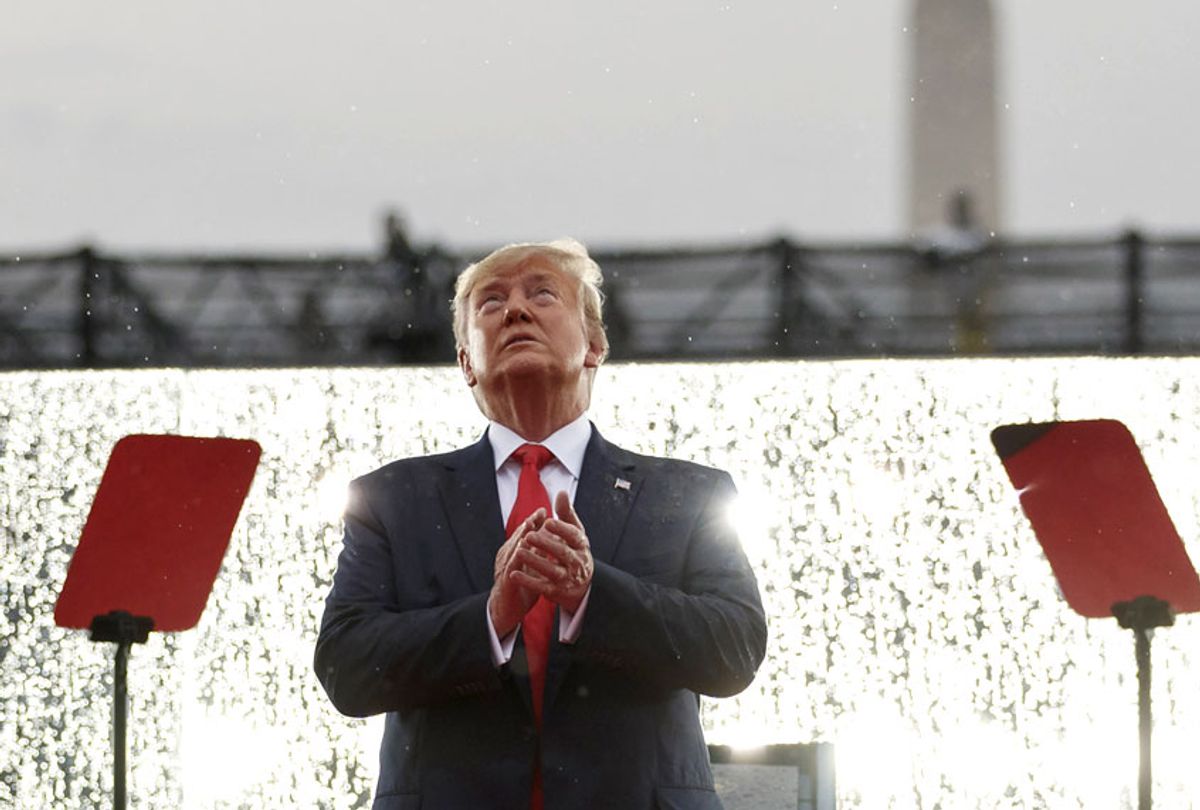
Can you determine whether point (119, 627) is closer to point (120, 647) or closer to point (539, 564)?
point (120, 647)

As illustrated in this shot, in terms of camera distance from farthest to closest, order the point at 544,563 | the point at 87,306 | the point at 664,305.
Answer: the point at 664,305 < the point at 87,306 < the point at 544,563

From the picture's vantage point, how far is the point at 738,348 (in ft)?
9.29

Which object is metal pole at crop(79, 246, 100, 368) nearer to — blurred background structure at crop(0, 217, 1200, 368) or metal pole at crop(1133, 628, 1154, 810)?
blurred background structure at crop(0, 217, 1200, 368)

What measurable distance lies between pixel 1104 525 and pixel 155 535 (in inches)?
42.1

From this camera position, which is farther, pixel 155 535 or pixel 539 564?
pixel 155 535

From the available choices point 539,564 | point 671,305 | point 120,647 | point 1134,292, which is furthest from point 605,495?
point 671,305

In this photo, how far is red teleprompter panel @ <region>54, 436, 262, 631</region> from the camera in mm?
2000

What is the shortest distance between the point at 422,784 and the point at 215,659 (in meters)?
1.01

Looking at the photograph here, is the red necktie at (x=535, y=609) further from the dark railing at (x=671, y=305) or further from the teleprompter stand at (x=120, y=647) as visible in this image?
the dark railing at (x=671, y=305)

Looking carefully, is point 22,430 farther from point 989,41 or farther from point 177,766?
point 989,41

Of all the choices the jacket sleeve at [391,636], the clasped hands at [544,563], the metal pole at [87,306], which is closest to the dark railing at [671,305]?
the metal pole at [87,306]

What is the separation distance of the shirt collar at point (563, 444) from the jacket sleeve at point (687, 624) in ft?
0.47

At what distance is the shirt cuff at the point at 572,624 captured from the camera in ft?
5.38

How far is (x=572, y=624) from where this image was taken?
1.65m
